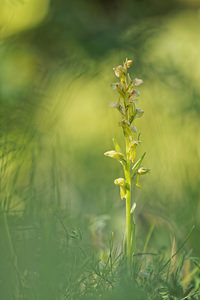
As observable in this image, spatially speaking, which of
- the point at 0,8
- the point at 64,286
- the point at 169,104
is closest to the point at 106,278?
the point at 64,286

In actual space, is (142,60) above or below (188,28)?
below

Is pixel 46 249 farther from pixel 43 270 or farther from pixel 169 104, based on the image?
pixel 169 104

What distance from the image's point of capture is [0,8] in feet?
2.29

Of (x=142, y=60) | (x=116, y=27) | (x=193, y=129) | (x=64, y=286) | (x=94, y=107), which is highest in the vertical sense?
(x=116, y=27)

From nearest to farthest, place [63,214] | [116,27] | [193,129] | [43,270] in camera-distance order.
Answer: [43,270] → [63,214] → [193,129] → [116,27]

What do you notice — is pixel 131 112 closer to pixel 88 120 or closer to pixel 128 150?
pixel 128 150

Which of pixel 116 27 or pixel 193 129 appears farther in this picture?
pixel 116 27

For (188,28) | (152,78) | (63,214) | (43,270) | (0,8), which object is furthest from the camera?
(188,28)

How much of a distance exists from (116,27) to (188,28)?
413mm

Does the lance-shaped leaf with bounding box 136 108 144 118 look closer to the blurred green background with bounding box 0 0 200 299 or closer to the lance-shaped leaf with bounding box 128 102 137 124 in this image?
the lance-shaped leaf with bounding box 128 102 137 124

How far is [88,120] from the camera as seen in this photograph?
1.15 metres

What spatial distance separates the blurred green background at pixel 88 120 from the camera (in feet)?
1.45

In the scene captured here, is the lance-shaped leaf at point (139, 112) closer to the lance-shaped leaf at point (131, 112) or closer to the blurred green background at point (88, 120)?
the lance-shaped leaf at point (131, 112)

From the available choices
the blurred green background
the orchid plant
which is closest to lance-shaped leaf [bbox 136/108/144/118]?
the orchid plant
